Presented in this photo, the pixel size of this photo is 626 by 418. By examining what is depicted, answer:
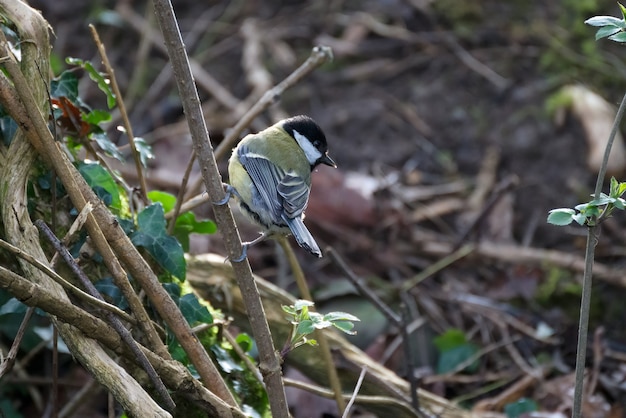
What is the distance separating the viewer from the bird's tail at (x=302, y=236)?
248 cm

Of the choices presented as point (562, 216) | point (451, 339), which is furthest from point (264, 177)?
point (451, 339)

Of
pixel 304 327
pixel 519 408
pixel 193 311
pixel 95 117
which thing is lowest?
pixel 519 408

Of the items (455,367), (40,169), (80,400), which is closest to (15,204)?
(40,169)

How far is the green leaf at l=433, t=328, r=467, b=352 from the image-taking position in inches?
162

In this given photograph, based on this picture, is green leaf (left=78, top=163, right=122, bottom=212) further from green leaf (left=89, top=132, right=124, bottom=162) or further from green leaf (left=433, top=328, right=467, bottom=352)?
green leaf (left=433, top=328, right=467, bottom=352)

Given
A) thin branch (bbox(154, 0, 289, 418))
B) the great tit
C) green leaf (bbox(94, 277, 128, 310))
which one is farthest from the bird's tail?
green leaf (bbox(94, 277, 128, 310))

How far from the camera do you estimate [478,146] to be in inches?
215

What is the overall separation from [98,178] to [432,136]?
11.2ft

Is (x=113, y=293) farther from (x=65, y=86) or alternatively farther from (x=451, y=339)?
(x=451, y=339)

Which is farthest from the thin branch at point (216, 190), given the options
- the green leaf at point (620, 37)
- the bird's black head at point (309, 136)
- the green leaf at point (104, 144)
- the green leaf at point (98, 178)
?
the bird's black head at point (309, 136)

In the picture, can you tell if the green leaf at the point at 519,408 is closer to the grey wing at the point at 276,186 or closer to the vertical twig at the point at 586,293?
the vertical twig at the point at 586,293

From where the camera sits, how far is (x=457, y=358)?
407cm

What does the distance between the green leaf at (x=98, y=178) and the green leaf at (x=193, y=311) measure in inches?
15.9

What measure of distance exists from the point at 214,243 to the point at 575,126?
8.15 feet
